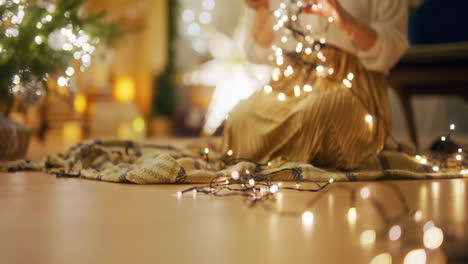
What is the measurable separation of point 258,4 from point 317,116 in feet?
1.61

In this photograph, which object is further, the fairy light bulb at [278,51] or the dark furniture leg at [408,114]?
the dark furniture leg at [408,114]

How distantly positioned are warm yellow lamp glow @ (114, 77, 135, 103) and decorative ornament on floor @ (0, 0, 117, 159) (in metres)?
3.91

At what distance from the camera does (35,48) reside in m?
1.82


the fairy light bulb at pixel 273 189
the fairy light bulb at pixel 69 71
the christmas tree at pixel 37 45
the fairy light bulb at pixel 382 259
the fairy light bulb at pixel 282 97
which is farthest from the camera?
the fairy light bulb at pixel 69 71

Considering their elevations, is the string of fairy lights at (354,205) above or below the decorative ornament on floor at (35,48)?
below

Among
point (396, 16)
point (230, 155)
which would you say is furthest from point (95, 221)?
point (396, 16)

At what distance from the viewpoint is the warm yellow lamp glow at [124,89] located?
5.92m

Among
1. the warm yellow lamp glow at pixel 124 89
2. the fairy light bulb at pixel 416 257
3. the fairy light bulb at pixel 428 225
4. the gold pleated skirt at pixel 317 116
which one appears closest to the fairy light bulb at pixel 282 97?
the gold pleated skirt at pixel 317 116

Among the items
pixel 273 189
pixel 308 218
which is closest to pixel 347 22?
pixel 273 189

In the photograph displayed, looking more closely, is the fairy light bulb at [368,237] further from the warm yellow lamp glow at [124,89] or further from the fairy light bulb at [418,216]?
the warm yellow lamp glow at [124,89]

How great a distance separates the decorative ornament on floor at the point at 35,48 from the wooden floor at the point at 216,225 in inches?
30.1

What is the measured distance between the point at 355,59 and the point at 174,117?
155 inches

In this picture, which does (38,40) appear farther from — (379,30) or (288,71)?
(379,30)

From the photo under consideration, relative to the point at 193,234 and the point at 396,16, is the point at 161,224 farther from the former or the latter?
the point at 396,16
